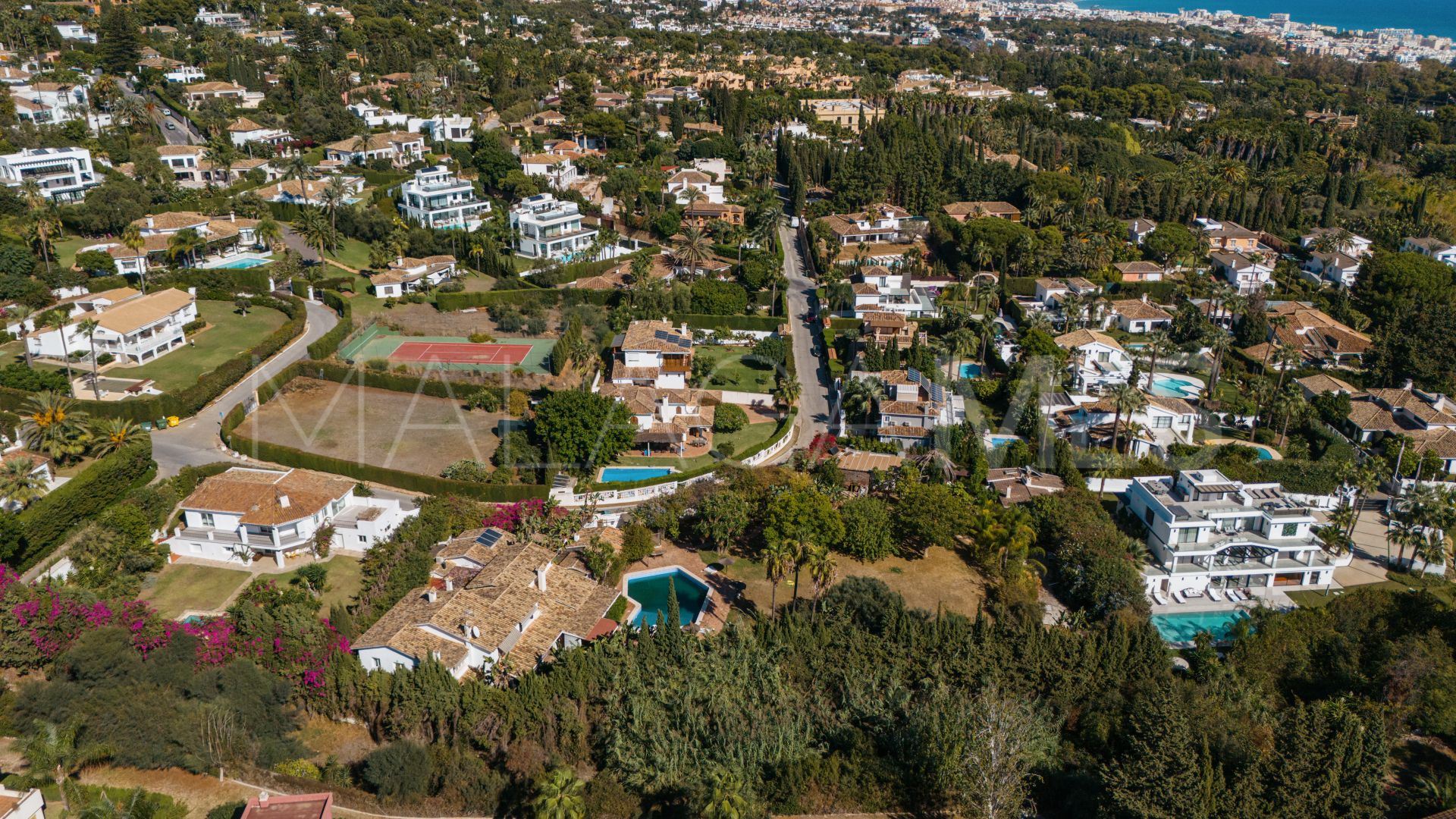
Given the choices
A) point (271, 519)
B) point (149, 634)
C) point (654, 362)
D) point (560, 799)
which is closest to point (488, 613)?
point (149, 634)

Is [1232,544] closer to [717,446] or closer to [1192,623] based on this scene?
[1192,623]

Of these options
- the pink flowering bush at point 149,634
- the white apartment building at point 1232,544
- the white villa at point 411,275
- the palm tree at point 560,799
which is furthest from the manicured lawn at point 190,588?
the white apartment building at point 1232,544

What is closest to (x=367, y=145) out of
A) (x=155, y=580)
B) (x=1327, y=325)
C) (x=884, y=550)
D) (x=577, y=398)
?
(x=577, y=398)

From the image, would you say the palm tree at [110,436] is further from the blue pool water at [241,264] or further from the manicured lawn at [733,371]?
the manicured lawn at [733,371]

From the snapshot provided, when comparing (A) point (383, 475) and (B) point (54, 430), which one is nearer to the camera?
(B) point (54, 430)

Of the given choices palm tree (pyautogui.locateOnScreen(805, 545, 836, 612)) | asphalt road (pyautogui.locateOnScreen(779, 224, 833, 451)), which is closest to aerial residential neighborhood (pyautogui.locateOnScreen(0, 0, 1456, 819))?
palm tree (pyautogui.locateOnScreen(805, 545, 836, 612))

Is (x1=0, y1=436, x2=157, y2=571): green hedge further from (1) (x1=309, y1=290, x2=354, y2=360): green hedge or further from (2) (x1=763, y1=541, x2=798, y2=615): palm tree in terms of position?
(2) (x1=763, y1=541, x2=798, y2=615): palm tree
